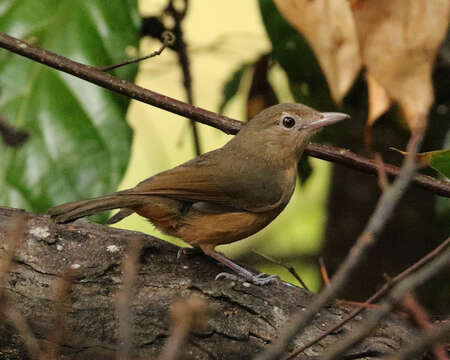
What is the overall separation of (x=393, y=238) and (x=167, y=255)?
1.97 m

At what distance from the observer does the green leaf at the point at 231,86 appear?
481cm

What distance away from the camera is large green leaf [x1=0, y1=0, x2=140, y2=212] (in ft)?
11.9

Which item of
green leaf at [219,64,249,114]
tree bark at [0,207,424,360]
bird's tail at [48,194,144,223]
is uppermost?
green leaf at [219,64,249,114]

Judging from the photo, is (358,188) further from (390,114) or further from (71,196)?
(71,196)

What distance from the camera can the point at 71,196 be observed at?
364 cm

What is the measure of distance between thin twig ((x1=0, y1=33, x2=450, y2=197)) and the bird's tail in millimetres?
450

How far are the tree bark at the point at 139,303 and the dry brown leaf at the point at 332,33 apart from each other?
0.85 meters

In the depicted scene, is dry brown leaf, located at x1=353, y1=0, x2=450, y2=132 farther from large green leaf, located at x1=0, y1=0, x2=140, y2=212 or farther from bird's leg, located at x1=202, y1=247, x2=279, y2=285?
large green leaf, located at x1=0, y1=0, x2=140, y2=212

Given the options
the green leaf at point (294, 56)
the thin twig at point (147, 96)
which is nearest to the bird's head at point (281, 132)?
the green leaf at point (294, 56)

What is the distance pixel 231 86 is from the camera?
484cm

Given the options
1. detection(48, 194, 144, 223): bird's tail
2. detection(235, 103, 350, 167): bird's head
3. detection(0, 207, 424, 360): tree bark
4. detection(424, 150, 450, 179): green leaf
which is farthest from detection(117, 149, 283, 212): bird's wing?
detection(424, 150, 450, 179): green leaf

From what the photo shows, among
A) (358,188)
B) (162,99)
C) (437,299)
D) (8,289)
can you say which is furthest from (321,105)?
→ (8,289)

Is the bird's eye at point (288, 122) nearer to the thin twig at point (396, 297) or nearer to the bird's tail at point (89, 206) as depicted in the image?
the bird's tail at point (89, 206)

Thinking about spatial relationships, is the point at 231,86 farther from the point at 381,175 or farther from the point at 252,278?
the point at 381,175
